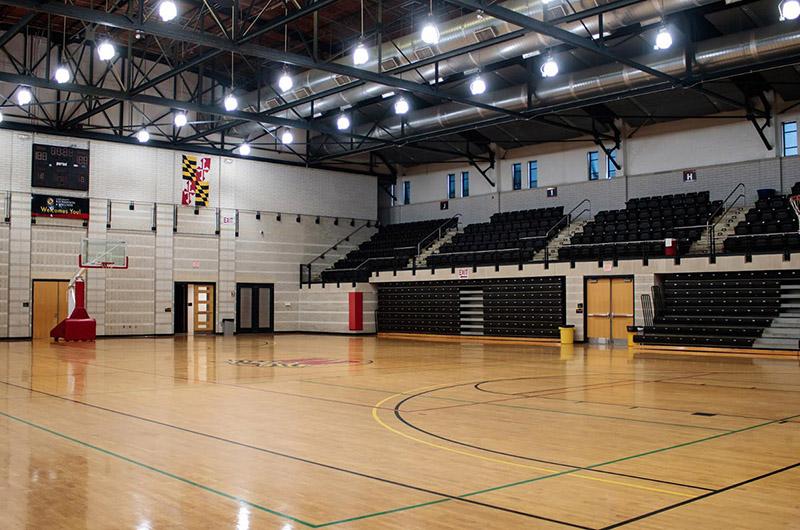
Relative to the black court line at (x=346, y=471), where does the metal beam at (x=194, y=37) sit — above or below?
above

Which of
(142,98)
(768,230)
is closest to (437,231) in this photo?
(768,230)

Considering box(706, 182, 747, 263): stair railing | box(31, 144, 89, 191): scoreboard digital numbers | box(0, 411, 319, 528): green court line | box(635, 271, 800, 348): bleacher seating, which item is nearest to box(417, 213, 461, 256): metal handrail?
box(635, 271, 800, 348): bleacher seating

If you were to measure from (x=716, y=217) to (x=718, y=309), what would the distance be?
3789mm

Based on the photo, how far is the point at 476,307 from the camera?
2770 cm

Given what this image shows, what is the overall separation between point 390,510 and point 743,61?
17.2 m

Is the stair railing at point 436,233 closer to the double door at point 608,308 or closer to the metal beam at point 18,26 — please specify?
the double door at point 608,308

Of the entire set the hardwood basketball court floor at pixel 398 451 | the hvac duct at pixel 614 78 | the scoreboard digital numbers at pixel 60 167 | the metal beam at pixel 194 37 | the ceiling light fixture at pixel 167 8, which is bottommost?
the hardwood basketball court floor at pixel 398 451

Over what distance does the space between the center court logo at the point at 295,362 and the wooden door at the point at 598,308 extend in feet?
32.3

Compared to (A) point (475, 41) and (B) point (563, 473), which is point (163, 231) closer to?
(A) point (475, 41)

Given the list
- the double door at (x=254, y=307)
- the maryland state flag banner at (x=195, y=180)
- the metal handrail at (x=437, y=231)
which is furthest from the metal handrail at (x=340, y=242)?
the maryland state flag banner at (x=195, y=180)

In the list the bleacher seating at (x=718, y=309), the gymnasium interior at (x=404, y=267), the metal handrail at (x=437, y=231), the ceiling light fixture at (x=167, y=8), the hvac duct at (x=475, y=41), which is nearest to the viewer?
the gymnasium interior at (x=404, y=267)

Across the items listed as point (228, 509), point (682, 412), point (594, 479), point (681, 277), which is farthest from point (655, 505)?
point (681, 277)

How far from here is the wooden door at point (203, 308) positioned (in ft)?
99.8

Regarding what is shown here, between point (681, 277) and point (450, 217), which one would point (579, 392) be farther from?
point (450, 217)
